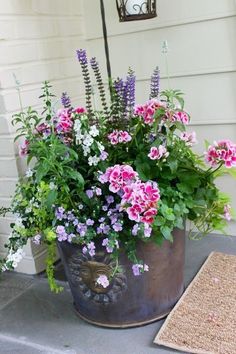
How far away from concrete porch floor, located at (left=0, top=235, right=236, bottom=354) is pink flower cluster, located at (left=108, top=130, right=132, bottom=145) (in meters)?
0.69

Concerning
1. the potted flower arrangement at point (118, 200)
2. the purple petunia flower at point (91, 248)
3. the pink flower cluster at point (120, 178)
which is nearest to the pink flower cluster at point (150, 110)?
the potted flower arrangement at point (118, 200)

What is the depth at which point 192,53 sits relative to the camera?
2.25m

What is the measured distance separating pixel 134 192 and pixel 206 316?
0.57 m

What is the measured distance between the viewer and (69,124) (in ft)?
5.62

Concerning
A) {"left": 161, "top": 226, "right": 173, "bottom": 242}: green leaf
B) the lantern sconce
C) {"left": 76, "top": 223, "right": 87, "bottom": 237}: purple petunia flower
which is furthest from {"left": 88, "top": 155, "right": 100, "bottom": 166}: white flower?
the lantern sconce

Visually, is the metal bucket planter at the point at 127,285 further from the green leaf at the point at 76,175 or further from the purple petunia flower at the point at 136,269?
the green leaf at the point at 76,175

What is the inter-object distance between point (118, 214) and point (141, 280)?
27 centimetres

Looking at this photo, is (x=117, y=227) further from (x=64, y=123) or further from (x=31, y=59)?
(x=31, y=59)

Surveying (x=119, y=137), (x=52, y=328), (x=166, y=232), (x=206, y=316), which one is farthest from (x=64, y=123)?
(x=206, y=316)

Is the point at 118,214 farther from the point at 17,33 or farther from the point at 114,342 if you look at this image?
the point at 17,33

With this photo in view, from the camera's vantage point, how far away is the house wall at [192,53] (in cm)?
216

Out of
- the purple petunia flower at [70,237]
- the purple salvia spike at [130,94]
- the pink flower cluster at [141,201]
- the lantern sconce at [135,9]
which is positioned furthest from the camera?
the lantern sconce at [135,9]

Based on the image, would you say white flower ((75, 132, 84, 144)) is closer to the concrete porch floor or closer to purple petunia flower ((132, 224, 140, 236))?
purple petunia flower ((132, 224, 140, 236))

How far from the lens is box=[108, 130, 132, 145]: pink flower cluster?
1.65 metres
